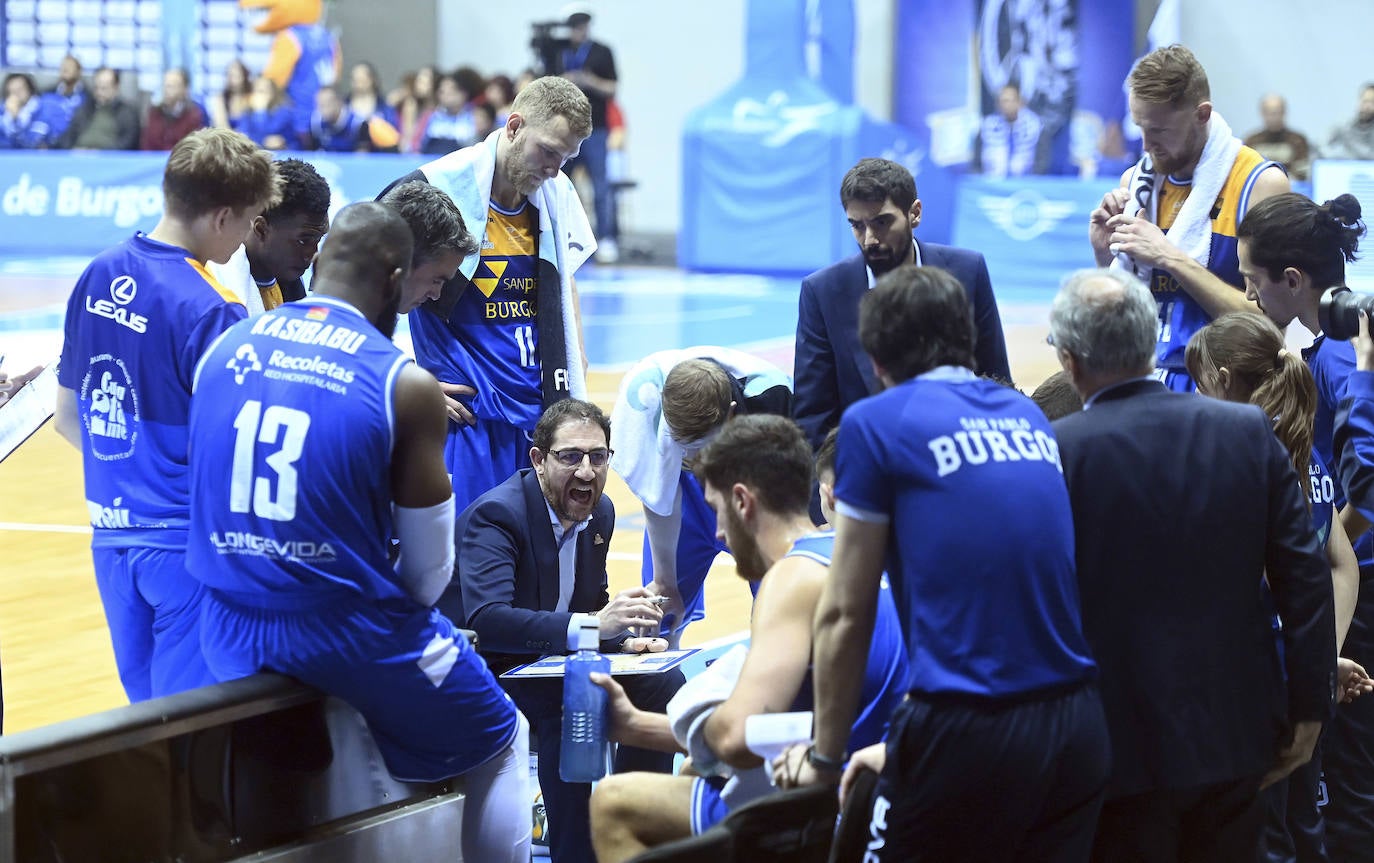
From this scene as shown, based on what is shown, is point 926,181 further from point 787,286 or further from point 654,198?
point 654,198

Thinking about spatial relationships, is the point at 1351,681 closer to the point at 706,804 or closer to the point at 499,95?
the point at 706,804

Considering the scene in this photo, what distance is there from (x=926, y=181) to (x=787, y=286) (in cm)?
249

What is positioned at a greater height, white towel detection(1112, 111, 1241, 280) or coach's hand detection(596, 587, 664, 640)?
white towel detection(1112, 111, 1241, 280)

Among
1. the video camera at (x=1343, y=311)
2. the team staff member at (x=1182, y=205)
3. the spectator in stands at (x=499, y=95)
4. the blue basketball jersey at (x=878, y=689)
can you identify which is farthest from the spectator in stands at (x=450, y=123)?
the blue basketball jersey at (x=878, y=689)

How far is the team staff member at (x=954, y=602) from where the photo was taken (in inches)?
125

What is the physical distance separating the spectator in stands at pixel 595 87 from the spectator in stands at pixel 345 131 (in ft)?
7.56

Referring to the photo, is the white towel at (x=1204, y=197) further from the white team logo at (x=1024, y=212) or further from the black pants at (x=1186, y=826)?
the white team logo at (x=1024, y=212)

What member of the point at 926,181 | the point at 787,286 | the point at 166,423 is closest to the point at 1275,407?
the point at 166,423

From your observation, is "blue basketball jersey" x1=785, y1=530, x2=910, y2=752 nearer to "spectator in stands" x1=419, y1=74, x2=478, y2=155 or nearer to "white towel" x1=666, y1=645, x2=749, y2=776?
"white towel" x1=666, y1=645, x2=749, y2=776

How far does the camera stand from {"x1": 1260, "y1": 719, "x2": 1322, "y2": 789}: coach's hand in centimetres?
362

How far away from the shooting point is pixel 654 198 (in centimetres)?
2741

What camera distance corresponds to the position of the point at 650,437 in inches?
218

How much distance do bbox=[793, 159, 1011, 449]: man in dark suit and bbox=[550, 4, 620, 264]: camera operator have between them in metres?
15.6

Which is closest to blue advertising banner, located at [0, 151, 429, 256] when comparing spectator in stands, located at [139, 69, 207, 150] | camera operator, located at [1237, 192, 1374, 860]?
spectator in stands, located at [139, 69, 207, 150]
